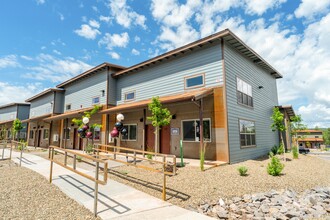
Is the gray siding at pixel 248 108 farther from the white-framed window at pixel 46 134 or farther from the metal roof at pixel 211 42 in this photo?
the white-framed window at pixel 46 134

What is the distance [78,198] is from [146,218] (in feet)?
7.23

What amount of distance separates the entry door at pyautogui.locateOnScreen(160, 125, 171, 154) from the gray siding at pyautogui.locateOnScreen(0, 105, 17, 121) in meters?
34.2

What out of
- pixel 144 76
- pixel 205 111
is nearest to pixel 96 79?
pixel 144 76

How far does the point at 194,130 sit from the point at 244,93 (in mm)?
4453

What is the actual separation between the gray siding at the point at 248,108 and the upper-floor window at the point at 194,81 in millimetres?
1495

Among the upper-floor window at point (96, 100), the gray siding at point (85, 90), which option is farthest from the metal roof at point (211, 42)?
the upper-floor window at point (96, 100)

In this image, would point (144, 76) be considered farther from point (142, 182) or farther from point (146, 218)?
point (146, 218)

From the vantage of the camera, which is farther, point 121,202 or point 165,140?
point 165,140

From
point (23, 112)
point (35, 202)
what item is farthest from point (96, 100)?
point (23, 112)

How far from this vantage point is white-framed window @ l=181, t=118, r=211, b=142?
11062mm

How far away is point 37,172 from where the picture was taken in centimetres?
823

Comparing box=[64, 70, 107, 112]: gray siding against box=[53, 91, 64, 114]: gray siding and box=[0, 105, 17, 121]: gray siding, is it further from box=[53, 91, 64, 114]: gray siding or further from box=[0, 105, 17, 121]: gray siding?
box=[0, 105, 17, 121]: gray siding

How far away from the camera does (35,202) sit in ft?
Result: 16.1

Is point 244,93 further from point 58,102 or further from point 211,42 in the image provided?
point 58,102
